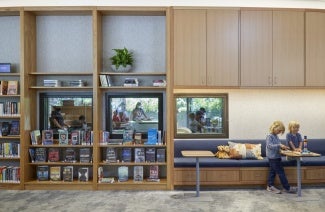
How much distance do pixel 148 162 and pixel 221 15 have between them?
2.95 metres

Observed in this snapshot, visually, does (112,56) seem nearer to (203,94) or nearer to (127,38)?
(127,38)

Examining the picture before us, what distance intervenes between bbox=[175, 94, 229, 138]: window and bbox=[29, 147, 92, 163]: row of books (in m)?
1.78

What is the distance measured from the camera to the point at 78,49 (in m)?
6.11

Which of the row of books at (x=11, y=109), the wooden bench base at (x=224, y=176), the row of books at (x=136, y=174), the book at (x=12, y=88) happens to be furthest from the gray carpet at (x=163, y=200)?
the book at (x=12, y=88)

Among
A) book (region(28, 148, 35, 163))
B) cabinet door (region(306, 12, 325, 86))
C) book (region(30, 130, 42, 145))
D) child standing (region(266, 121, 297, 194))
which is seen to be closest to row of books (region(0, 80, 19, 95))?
book (region(30, 130, 42, 145))

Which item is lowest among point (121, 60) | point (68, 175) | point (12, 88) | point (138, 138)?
point (68, 175)

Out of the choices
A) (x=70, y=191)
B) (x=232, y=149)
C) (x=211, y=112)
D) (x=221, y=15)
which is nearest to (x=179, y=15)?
(x=221, y=15)

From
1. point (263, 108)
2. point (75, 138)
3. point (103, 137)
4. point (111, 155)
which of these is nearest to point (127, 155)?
point (111, 155)

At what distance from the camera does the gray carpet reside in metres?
4.65

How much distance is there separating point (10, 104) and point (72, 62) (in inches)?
52.7

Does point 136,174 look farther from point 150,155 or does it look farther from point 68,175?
point 68,175

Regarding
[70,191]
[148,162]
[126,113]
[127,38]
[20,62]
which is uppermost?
[127,38]

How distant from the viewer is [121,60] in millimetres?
5762
